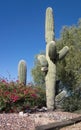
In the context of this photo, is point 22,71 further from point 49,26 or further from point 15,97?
point 15,97

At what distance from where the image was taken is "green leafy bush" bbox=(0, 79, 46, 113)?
1227 cm

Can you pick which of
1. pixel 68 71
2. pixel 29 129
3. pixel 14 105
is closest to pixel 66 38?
pixel 68 71

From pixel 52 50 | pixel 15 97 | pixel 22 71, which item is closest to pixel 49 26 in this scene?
pixel 52 50

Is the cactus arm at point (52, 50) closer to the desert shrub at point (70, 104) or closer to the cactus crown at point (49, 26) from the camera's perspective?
the cactus crown at point (49, 26)

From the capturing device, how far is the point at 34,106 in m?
13.8

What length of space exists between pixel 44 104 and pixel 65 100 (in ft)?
4.38

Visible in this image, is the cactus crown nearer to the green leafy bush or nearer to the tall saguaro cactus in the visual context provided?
the tall saguaro cactus

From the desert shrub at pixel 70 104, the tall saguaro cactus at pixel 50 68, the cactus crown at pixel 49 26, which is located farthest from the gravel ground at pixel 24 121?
the cactus crown at pixel 49 26

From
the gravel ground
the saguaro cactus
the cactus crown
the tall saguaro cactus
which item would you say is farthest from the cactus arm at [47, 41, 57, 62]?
the gravel ground

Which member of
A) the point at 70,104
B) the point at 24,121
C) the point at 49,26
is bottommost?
the point at 24,121

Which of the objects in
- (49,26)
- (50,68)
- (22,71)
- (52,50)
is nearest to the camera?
(52,50)

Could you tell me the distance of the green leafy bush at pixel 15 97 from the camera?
40.3 feet

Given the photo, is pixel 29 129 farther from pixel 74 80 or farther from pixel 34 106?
pixel 74 80

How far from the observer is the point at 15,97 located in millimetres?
12336
